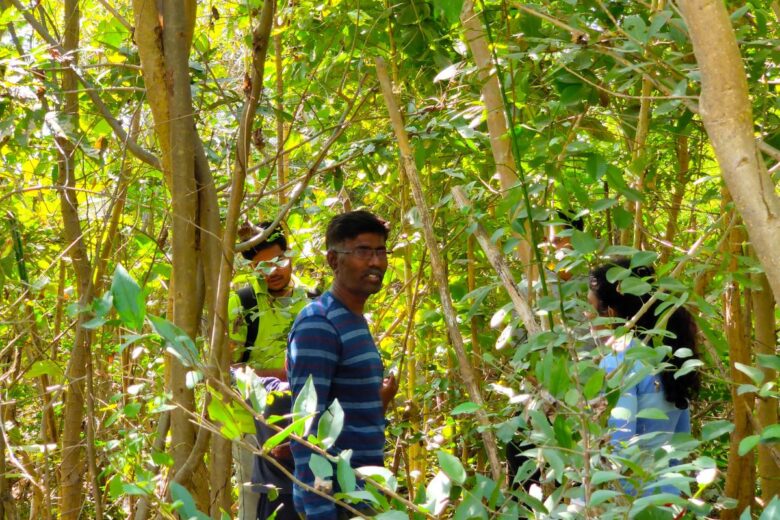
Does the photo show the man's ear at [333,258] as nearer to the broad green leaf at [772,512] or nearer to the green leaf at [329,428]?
the green leaf at [329,428]

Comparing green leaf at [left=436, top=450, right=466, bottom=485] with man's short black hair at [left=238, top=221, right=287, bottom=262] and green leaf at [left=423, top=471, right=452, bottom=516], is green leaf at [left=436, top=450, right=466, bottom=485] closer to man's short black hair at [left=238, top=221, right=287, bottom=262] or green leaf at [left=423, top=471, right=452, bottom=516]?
green leaf at [left=423, top=471, right=452, bottom=516]

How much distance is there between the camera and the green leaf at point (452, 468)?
3.66 ft

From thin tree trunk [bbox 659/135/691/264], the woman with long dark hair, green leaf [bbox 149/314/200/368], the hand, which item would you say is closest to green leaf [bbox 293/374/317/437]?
green leaf [bbox 149/314/200/368]

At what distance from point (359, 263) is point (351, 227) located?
12 centimetres

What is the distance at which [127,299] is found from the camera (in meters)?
1.08

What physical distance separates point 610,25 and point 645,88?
18cm

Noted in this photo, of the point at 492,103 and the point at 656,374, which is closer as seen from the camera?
the point at 492,103

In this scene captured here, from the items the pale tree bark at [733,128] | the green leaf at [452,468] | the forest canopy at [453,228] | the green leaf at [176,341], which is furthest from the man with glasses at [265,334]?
the pale tree bark at [733,128]

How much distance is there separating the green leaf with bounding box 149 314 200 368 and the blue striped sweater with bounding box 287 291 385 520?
1213 millimetres

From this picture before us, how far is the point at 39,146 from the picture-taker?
123 inches

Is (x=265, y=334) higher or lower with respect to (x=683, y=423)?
higher

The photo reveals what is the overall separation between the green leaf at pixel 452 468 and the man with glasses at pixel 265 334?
1.58 metres

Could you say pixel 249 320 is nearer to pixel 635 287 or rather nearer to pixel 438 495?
pixel 635 287

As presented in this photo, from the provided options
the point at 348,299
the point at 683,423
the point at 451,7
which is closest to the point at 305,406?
the point at 451,7
